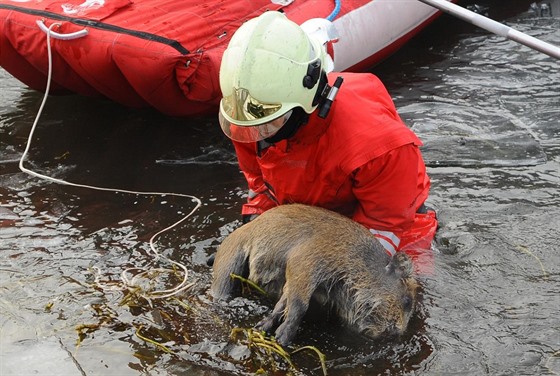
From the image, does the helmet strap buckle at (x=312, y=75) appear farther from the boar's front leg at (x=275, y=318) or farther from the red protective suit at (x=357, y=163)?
the boar's front leg at (x=275, y=318)

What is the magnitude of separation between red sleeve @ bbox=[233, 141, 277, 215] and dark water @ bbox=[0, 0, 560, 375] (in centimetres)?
35

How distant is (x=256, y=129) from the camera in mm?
4012

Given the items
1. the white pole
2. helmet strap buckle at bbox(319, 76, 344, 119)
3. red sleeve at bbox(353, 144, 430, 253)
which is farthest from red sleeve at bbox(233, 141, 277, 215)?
the white pole

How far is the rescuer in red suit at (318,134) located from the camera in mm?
3957

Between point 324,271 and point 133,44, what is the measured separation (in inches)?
104

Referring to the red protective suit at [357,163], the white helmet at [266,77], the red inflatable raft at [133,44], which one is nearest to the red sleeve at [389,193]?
the red protective suit at [357,163]

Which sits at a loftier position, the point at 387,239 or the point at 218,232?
the point at 387,239

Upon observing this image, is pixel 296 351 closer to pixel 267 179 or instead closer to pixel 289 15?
pixel 267 179

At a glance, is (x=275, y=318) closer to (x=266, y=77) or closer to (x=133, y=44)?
(x=266, y=77)

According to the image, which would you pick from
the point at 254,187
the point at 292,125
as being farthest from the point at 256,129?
the point at 254,187

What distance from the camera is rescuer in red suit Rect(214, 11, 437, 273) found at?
396 centimetres

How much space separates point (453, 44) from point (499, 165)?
107 inches

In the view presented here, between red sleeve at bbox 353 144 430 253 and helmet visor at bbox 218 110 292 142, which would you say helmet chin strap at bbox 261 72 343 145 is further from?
red sleeve at bbox 353 144 430 253

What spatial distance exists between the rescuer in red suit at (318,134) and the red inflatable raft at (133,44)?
49.7 inches
